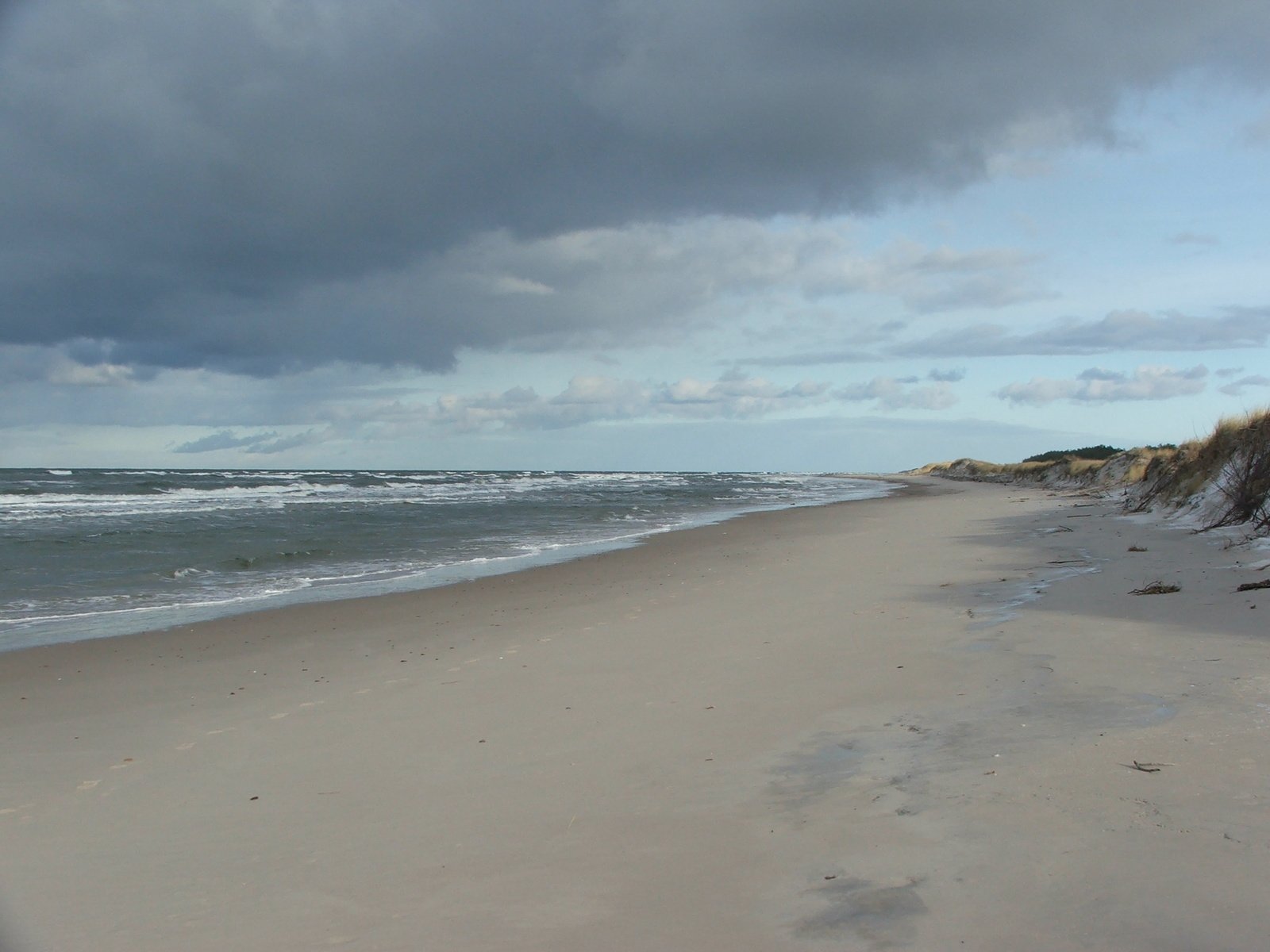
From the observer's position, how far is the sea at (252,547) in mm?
11500

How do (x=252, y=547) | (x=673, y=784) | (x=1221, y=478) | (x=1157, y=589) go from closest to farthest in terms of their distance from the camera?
1. (x=673, y=784)
2. (x=1157, y=589)
3. (x=1221, y=478)
4. (x=252, y=547)

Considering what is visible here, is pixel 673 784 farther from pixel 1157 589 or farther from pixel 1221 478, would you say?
pixel 1221 478

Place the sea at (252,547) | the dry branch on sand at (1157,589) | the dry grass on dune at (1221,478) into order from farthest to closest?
the dry grass on dune at (1221,478)
the sea at (252,547)
the dry branch on sand at (1157,589)

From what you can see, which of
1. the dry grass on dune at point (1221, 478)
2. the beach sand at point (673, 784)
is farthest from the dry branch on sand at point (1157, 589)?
the dry grass on dune at point (1221, 478)

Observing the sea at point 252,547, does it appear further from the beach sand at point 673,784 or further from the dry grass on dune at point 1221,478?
the dry grass on dune at point 1221,478

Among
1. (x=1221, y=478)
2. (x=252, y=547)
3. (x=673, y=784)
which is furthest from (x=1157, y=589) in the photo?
(x=252, y=547)

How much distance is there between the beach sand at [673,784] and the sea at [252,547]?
289 cm

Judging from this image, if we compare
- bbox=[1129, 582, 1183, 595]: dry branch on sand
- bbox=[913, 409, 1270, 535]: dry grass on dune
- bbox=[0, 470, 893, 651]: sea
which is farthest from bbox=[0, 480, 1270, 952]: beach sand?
bbox=[913, 409, 1270, 535]: dry grass on dune

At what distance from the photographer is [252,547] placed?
18.0 metres

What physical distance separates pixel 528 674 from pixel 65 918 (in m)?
3.87

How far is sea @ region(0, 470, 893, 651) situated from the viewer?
11500 mm

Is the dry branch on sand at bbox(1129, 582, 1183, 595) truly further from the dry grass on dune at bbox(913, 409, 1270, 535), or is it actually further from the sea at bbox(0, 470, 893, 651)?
the sea at bbox(0, 470, 893, 651)

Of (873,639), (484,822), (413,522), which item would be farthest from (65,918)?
(413,522)

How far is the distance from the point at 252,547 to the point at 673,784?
53.4ft
